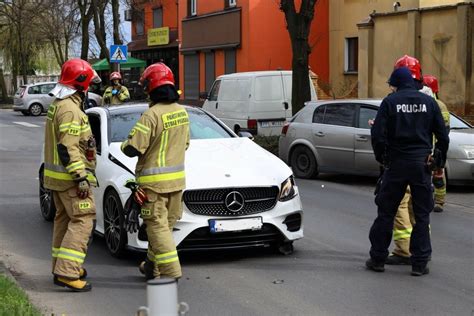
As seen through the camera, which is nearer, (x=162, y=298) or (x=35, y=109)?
(x=162, y=298)

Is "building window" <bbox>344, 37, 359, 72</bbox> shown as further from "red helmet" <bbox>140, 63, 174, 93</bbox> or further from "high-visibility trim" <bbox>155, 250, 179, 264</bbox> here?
"high-visibility trim" <bbox>155, 250, 179, 264</bbox>

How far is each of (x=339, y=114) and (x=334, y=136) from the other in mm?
447

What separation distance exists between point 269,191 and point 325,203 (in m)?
3.91

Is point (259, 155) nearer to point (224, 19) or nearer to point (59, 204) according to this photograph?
point (59, 204)

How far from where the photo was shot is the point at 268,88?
18.6m

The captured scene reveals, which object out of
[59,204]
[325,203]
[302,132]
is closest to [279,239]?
[59,204]

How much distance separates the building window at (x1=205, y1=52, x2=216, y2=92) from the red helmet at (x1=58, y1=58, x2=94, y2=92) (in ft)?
90.9

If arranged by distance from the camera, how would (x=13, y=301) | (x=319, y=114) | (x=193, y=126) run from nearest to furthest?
(x=13, y=301)
(x=193, y=126)
(x=319, y=114)

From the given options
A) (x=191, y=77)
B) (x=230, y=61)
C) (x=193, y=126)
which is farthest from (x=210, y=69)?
(x=193, y=126)

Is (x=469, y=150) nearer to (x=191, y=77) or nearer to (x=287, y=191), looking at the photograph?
(x=287, y=191)

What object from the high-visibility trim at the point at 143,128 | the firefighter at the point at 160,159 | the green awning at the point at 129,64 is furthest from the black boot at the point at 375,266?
the green awning at the point at 129,64

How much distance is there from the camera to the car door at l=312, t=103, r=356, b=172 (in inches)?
509

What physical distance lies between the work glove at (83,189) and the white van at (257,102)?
12.2 m

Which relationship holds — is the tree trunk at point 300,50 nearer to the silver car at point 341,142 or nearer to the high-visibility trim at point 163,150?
the silver car at point 341,142
